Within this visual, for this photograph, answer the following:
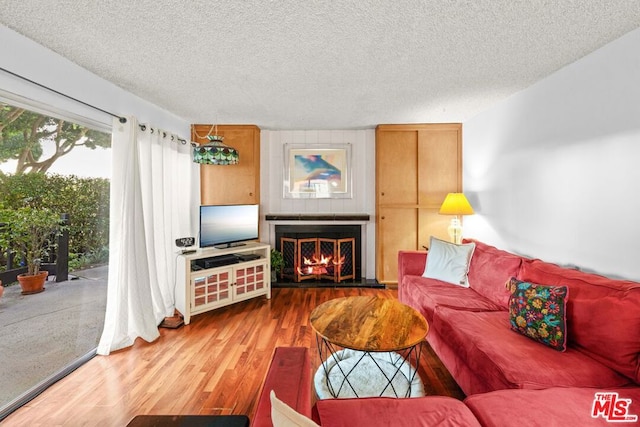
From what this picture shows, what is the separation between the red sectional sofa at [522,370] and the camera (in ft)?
3.43

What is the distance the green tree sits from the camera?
5.65ft

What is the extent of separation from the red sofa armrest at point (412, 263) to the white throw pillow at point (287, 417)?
261 cm

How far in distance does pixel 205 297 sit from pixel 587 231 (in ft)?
11.7

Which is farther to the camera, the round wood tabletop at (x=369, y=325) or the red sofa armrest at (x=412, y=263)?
the red sofa armrest at (x=412, y=263)

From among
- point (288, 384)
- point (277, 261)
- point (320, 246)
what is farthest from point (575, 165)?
point (277, 261)

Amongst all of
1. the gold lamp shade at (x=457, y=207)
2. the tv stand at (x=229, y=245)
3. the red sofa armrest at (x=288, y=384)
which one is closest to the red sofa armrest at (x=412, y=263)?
the gold lamp shade at (x=457, y=207)

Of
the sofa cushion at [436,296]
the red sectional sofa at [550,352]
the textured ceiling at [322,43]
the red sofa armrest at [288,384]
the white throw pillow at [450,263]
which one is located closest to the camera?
the red sofa armrest at [288,384]

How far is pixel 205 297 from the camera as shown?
2943mm

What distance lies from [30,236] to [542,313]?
11.9 ft

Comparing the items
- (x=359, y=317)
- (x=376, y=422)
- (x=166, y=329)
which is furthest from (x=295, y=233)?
(x=376, y=422)

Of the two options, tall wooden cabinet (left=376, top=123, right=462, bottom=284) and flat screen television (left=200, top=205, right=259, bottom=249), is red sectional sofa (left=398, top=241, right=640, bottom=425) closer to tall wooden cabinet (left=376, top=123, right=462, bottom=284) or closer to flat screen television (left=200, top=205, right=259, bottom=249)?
tall wooden cabinet (left=376, top=123, right=462, bottom=284)

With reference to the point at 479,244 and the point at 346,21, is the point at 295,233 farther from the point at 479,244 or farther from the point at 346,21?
the point at 346,21

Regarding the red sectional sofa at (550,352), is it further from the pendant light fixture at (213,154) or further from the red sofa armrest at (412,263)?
the pendant light fixture at (213,154)

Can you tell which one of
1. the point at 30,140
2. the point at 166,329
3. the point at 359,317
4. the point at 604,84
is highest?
the point at 604,84
